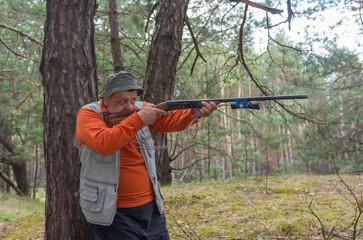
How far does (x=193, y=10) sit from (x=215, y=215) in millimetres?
5550

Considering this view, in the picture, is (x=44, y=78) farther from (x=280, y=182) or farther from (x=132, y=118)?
(x=280, y=182)

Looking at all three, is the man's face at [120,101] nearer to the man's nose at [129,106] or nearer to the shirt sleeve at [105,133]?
the man's nose at [129,106]

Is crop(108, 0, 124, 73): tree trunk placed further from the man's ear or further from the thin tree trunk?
the thin tree trunk

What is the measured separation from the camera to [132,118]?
7.45 feet

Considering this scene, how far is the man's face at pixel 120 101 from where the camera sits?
252 centimetres

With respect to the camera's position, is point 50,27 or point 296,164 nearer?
point 50,27

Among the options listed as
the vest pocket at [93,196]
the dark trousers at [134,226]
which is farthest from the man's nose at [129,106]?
the dark trousers at [134,226]

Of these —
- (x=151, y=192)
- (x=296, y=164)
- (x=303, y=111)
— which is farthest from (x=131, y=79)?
(x=296, y=164)

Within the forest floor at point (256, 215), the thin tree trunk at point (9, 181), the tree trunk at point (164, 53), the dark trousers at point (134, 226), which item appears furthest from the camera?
the thin tree trunk at point (9, 181)

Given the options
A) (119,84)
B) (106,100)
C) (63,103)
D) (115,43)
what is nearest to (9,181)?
(115,43)

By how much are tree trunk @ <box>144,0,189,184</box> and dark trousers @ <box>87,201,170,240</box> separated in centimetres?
163

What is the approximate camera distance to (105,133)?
2180 millimetres

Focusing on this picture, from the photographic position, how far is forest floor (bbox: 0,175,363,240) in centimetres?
379

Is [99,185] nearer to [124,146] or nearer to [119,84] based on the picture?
[124,146]
